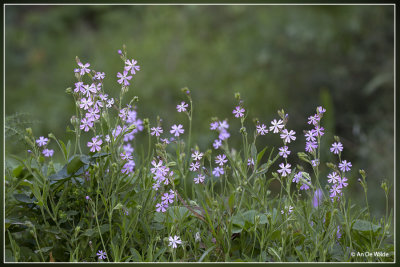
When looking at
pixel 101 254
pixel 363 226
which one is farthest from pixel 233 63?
pixel 101 254

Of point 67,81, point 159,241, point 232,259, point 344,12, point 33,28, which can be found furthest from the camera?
point 33,28

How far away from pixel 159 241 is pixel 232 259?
9.5 inches

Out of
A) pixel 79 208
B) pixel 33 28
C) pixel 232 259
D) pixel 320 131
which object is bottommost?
pixel 232 259

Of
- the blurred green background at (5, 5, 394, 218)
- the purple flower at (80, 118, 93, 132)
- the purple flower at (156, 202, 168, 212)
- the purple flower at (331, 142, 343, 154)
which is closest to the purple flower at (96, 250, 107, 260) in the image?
the purple flower at (156, 202, 168, 212)

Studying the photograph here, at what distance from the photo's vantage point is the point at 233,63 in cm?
562

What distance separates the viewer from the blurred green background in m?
4.82

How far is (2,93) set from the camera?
4.94ft

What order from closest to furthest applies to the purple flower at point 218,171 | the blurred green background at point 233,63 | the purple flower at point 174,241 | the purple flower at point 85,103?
the purple flower at point 174,241
the purple flower at point 85,103
the purple flower at point 218,171
the blurred green background at point 233,63

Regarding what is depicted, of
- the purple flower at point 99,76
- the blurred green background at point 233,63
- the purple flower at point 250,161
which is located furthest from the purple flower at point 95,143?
the blurred green background at point 233,63

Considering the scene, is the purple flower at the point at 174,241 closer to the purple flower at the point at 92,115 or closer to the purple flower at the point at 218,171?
the purple flower at the point at 218,171

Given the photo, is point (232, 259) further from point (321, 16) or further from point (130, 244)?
point (321, 16)

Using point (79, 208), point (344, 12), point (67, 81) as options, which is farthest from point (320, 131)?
point (67, 81)

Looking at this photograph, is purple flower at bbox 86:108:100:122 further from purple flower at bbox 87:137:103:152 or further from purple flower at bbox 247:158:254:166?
purple flower at bbox 247:158:254:166

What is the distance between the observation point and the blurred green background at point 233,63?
482 centimetres
